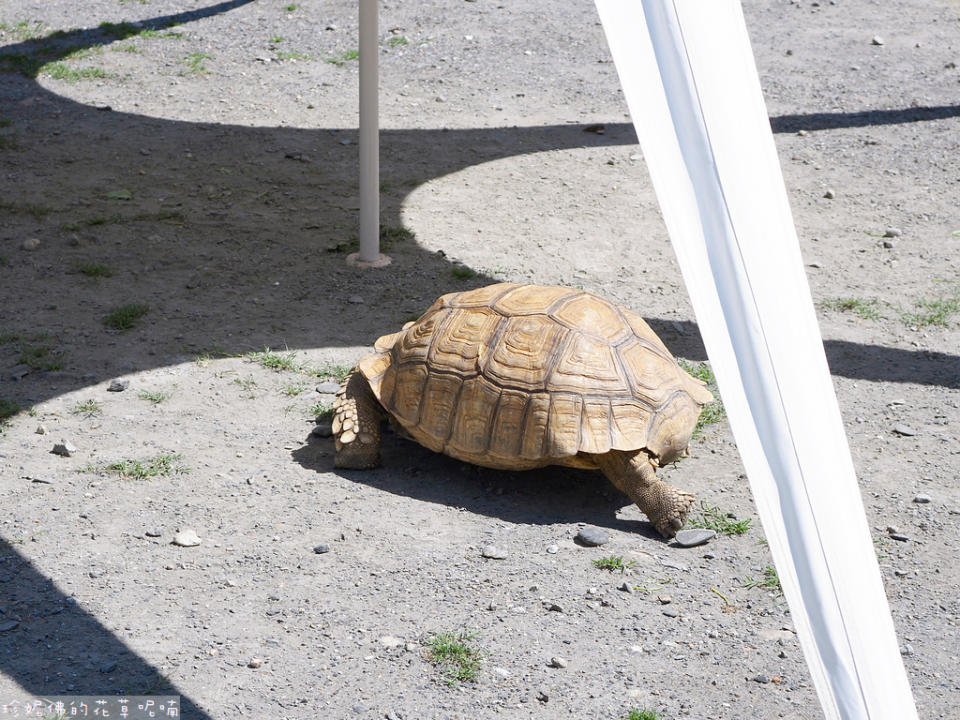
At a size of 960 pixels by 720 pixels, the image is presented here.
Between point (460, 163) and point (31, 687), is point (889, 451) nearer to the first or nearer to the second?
point (31, 687)

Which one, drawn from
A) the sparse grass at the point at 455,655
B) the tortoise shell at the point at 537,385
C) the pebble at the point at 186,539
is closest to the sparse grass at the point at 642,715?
the sparse grass at the point at 455,655

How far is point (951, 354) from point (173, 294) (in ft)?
14.7

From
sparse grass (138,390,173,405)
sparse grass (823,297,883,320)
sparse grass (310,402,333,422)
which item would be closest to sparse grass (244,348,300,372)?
sparse grass (310,402,333,422)

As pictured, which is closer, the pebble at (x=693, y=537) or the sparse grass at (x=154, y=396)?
the pebble at (x=693, y=537)

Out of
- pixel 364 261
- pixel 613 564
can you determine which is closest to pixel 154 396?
pixel 364 261

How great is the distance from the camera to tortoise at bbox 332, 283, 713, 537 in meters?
4.41

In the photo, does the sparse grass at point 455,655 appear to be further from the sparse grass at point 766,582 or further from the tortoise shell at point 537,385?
the sparse grass at point 766,582

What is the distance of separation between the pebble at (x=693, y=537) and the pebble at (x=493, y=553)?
713mm

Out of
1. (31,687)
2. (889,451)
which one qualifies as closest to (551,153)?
(889,451)

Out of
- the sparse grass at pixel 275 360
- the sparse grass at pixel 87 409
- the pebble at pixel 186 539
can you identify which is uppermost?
the sparse grass at pixel 87 409

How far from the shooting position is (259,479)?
187 inches

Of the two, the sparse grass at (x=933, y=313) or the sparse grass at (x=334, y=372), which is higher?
the sparse grass at (x=334, y=372)

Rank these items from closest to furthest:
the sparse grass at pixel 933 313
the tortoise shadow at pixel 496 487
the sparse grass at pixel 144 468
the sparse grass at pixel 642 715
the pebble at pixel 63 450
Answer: the sparse grass at pixel 642 715 → the tortoise shadow at pixel 496 487 → the sparse grass at pixel 144 468 → the pebble at pixel 63 450 → the sparse grass at pixel 933 313

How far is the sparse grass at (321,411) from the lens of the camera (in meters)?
5.26
